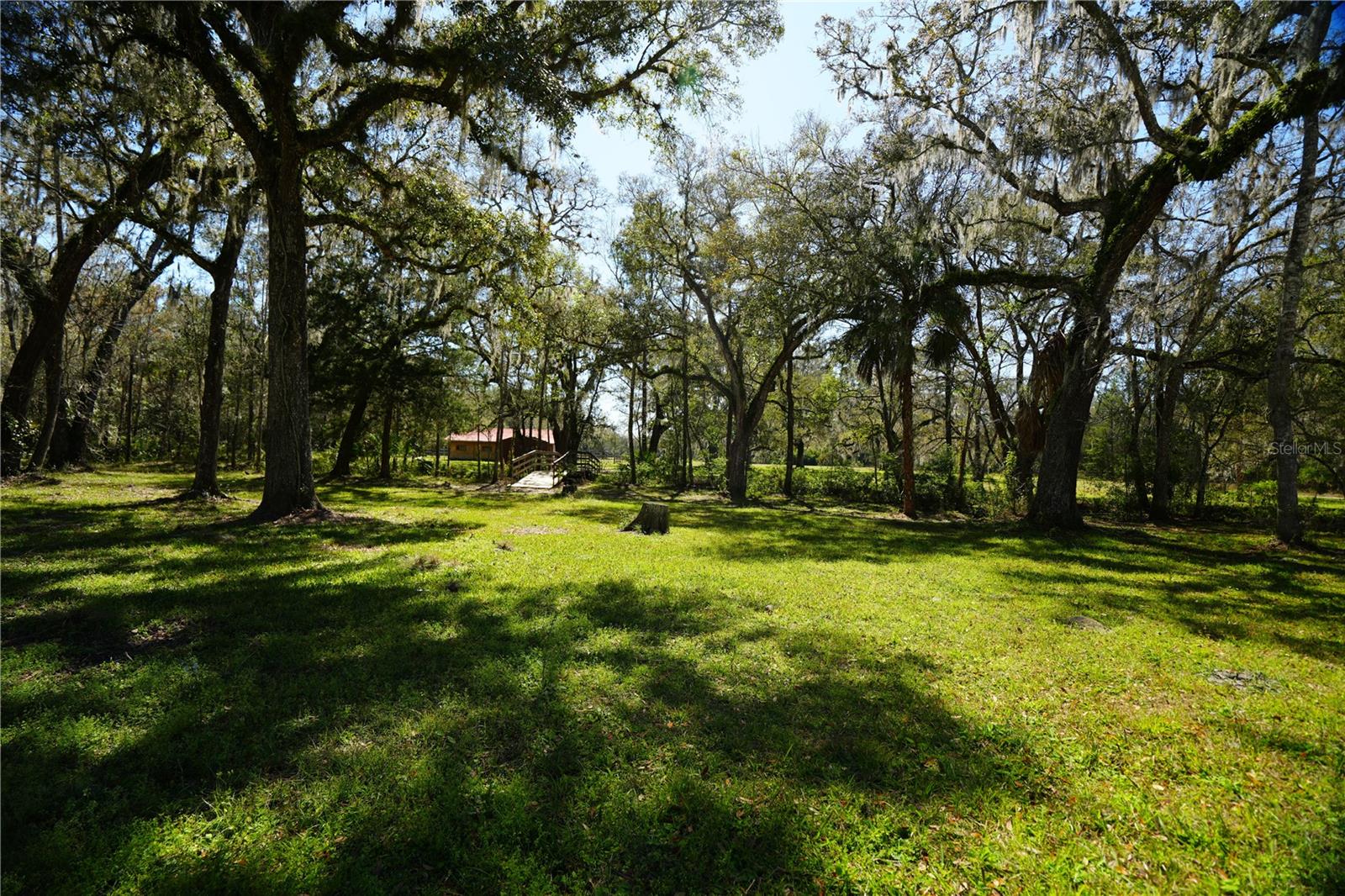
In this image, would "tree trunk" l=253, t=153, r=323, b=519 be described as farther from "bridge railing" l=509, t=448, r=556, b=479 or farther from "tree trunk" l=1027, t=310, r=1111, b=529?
"tree trunk" l=1027, t=310, r=1111, b=529

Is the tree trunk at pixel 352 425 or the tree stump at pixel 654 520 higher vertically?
the tree trunk at pixel 352 425

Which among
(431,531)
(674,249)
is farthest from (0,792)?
(674,249)

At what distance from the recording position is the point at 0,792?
2561mm

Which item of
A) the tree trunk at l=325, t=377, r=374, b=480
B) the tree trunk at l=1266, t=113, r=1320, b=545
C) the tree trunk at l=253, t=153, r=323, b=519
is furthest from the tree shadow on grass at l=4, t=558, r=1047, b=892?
the tree trunk at l=325, t=377, r=374, b=480

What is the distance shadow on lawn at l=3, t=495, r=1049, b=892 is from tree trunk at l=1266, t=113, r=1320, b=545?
11.0 meters

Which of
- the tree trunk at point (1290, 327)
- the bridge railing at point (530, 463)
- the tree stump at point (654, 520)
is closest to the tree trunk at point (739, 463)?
the bridge railing at point (530, 463)

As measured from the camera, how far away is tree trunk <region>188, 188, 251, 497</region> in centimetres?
1178

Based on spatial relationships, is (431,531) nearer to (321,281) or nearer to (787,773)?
(787,773)

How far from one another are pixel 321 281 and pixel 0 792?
22.7 meters

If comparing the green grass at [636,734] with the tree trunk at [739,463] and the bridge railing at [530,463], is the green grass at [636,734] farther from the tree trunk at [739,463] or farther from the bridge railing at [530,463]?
the bridge railing at [530,463]

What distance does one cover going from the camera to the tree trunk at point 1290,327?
942cm

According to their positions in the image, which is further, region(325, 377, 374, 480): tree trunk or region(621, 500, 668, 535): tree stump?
region(325, 377, 374, 480): tree trunk

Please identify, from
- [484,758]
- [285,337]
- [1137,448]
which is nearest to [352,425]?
[285,337]

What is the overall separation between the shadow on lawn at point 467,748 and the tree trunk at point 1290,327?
36.2ft
